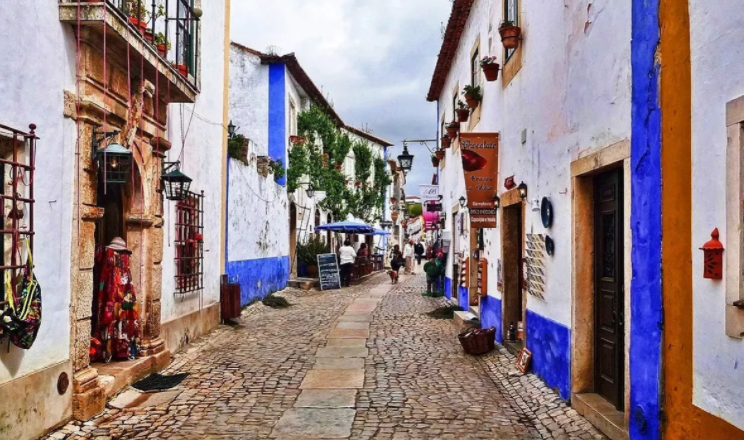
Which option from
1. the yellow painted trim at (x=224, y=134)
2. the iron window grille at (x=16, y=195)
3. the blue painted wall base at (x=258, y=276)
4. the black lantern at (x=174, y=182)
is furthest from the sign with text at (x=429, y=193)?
the iron window grille at (x=16, y=195)

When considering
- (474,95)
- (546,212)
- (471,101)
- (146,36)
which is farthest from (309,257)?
(546,212)

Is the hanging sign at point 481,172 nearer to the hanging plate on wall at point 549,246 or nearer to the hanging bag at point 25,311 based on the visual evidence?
the hanging plate on wall at point 549,246

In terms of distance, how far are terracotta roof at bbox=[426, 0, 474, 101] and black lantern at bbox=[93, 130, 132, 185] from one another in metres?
7.81

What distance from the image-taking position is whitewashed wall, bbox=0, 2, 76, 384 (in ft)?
15.6

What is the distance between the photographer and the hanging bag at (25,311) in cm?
465

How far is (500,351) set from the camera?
8.85 meters

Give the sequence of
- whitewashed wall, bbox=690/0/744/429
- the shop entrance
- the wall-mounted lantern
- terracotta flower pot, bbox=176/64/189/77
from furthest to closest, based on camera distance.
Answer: the shop entrance < terracotta flower pot, bbox=176/64/189/77 < the wall-mounted lantern < whitewashed wall, bbox=690/0/744/429

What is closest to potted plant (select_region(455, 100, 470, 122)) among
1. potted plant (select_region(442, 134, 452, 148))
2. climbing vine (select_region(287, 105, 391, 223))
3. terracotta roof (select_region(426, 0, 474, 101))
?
terracotta roof (select_region(426, 0, 474, 101))

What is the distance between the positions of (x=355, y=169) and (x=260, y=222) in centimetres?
1584

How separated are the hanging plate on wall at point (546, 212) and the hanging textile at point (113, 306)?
15.0 feet

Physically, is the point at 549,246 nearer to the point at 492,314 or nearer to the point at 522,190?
the point at 522,190

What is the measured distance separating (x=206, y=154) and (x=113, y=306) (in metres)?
3.68

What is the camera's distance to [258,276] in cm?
1512

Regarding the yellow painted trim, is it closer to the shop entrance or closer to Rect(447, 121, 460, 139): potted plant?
Rect(447, 121, 460, 139): potted plant
